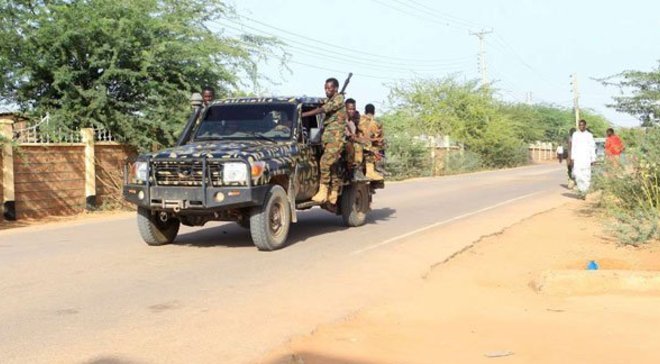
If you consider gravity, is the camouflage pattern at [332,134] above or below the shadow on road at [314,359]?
above

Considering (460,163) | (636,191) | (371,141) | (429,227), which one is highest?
(371,141)

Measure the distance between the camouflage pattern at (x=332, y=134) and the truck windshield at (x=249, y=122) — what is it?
611 millimetres

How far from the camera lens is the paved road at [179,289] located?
492 cm

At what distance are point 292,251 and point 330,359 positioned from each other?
15.2 feet

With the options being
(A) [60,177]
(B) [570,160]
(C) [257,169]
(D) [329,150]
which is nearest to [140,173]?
(C) [257,169]

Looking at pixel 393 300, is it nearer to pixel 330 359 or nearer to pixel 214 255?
pixel 330 359

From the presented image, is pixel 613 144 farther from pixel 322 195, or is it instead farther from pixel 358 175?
pixel 322 195

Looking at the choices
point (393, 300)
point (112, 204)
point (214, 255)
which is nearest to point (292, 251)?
point (214, 255)

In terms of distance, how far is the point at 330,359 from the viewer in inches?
178

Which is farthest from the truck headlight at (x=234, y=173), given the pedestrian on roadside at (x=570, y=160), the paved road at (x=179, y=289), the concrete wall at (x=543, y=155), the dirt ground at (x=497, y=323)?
the concrete wall at (x=543, y=155)

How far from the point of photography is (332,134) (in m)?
10.2

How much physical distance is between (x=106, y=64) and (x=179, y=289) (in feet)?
35.5

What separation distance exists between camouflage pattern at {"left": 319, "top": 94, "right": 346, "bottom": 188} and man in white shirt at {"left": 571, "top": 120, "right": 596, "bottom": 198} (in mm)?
8261

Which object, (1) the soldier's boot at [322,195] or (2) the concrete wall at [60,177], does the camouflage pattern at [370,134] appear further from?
(2) the concrete wall at [60,177]
